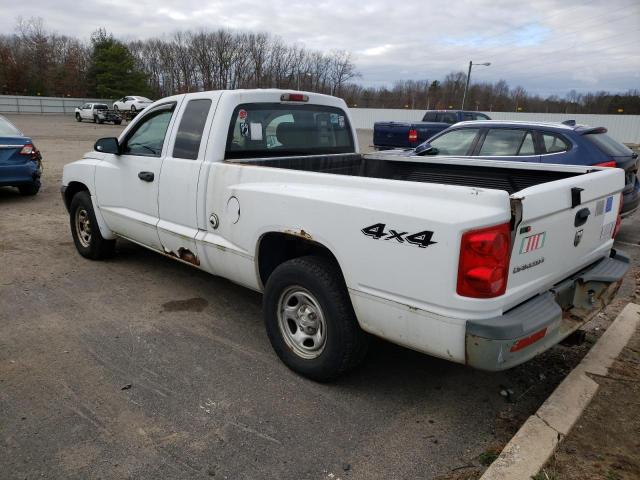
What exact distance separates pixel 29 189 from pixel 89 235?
16.6 ft

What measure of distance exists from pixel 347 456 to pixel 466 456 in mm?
639

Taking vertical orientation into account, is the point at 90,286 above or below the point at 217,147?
below

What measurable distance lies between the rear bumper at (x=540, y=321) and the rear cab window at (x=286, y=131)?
2.48 meters

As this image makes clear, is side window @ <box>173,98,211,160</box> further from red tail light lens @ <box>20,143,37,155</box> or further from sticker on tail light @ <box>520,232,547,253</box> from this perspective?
red tail light lens @ <box>20,143,37,155</box>

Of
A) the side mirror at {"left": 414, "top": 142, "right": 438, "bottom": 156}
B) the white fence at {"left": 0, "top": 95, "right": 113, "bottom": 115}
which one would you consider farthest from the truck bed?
the white fence at {"left": 0, "top": 95, "right": 113, "bottom": 115}

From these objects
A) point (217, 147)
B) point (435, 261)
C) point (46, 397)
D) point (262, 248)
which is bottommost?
point (46, 397)

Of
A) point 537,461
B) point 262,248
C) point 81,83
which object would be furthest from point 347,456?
point 81,83

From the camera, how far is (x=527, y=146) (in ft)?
22.9

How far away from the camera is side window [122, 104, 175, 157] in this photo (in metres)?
→ 4.59

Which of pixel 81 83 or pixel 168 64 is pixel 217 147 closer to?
pixel 81 83

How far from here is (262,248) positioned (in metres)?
3.62

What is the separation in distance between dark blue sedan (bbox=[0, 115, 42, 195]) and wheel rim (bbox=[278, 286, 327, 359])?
7.67 m

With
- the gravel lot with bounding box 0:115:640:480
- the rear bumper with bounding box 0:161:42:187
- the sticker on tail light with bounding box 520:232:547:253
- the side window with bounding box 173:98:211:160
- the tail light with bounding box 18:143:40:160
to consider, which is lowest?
the gravel lot with bounding box 0:115:640:480

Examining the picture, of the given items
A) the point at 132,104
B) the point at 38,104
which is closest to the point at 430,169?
the point at 132,104
